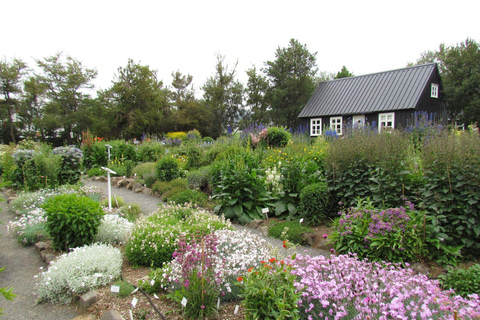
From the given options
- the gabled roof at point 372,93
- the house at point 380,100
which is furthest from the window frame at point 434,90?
the gabled roof at point 372,93

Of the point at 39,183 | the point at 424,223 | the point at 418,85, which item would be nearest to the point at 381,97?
the point at 418,85

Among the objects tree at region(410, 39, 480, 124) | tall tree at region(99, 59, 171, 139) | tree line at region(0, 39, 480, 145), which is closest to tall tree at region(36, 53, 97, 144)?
tree line at region(0, 39, 480, 145)

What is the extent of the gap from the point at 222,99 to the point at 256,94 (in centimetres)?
384

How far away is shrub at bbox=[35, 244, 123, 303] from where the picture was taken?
2932 mm

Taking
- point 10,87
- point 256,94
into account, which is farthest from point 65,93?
point 256,94

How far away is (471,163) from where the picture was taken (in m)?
3.31

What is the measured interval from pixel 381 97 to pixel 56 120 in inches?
1149

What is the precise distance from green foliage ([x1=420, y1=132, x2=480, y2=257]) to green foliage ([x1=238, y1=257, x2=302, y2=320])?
232 cm

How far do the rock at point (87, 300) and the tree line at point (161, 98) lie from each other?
23.1m

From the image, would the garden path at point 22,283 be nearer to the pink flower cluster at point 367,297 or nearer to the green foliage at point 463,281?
the pink flower cluster at point 367,297

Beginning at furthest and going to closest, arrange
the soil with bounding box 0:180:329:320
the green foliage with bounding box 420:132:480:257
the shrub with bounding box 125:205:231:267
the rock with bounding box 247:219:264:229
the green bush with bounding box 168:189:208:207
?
the green bush with bounding box 168:189:208:207, the rock with bounding box 247:219:264:229, the shrub with bounding box 125:205:231:267, the green foliage with bounding box 420:132:480:257, the soil with bounding box 0:180:329:320

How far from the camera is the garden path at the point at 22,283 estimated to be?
2.77 m

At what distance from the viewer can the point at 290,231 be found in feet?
14.7

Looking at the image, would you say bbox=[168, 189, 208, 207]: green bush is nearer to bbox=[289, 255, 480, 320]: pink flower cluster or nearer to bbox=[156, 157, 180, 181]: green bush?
bbox=[156, 157, 180, 181]: green bush
